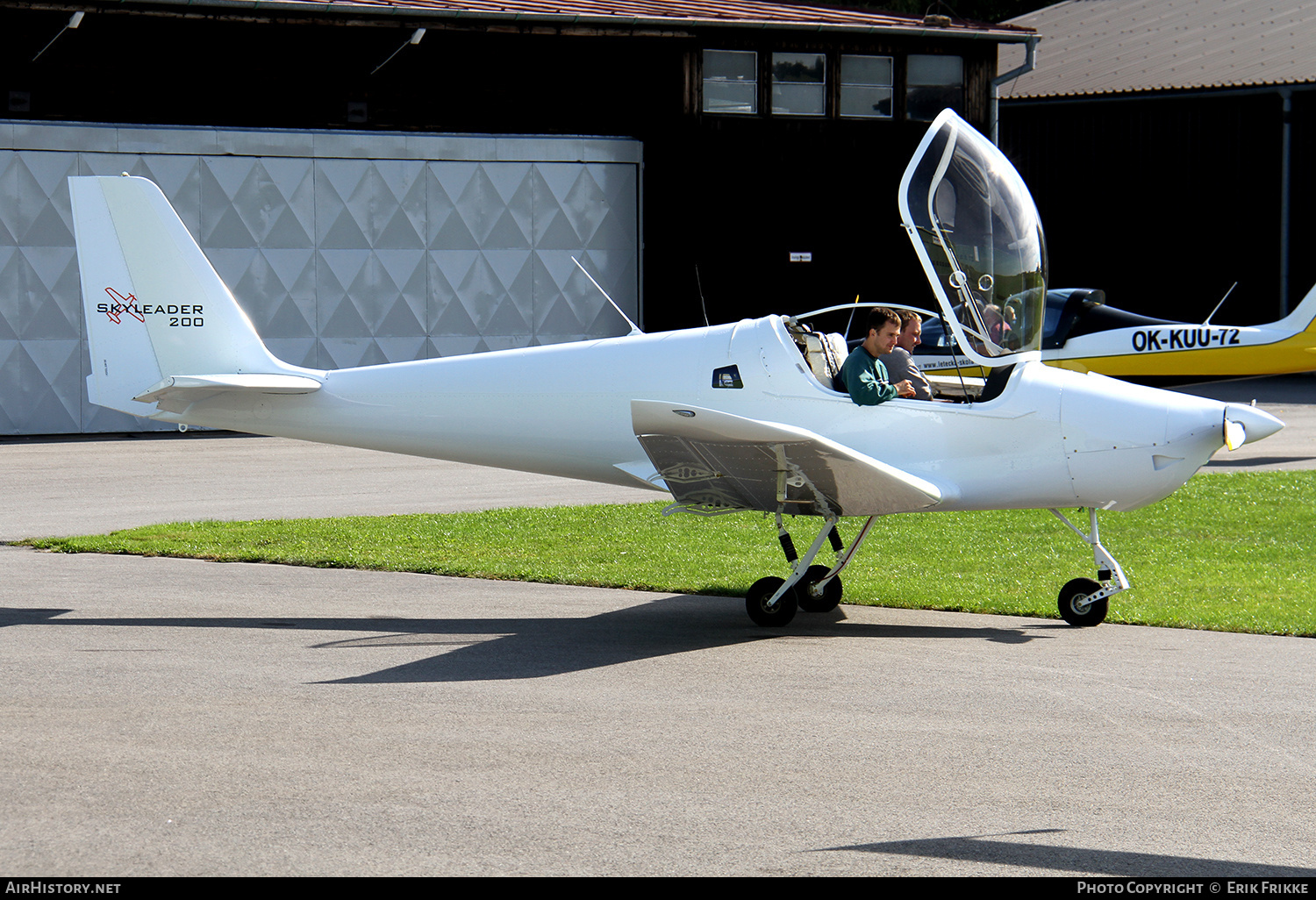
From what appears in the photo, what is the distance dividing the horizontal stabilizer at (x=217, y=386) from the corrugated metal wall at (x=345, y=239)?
12.3 meters

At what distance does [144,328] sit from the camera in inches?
346

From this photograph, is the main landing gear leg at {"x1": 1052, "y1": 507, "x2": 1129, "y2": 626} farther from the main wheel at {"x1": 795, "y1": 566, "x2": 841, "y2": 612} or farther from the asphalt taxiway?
the main wheel at {"x1": 795, "y1": 566, "x2": 841, "y2": 612}

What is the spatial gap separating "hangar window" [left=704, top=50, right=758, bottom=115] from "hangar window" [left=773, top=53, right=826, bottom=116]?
14.8 inches

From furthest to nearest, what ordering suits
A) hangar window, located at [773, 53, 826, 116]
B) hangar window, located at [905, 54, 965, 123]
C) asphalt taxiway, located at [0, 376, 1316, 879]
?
hangar window, located at [905, 54, 965, 123] → hangar window, located at [773, 53, 826, 116] → asphalt taxiway, located at [0, 376, 1316, 879]

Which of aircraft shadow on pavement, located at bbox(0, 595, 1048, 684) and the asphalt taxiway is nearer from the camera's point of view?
the asphalt taxiway

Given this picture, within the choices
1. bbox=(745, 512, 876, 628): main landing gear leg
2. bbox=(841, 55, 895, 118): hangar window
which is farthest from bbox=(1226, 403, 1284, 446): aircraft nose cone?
bbox=(841, 55, 895, 118): hangar window

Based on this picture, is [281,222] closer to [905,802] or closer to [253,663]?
[253,663]

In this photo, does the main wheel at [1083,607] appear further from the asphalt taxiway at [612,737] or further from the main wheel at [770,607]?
A: the main wheel at [770,607]

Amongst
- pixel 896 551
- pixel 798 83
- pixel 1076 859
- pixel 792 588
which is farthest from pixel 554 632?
pixel 798 83

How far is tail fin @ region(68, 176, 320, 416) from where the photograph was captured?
28.6ft

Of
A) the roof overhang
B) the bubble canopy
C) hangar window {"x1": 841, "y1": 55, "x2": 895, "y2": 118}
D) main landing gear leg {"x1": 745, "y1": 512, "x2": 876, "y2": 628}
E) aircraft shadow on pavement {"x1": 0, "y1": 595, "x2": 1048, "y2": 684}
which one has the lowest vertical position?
aircraft shadow on pavement {"x1": 0, "y1": 595, "x2": 1048, "y2": 684}

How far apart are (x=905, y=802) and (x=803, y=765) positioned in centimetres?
55

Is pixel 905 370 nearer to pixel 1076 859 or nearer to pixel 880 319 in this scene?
pixel 880 319

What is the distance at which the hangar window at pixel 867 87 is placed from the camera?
23844 millimetres
